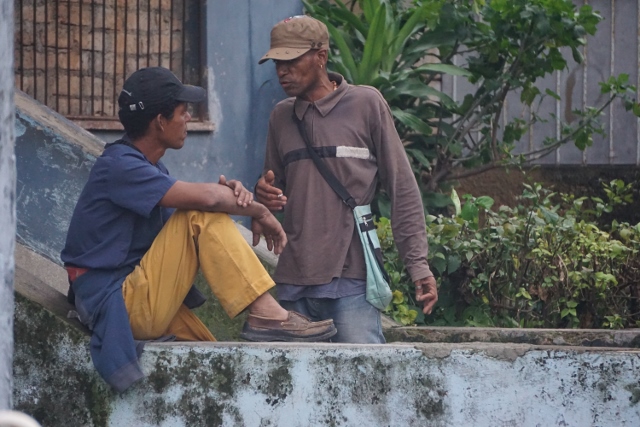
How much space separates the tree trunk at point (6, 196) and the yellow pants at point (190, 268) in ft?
3.13

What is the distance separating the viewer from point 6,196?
265 centimetres

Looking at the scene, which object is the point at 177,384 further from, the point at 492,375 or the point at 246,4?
the point at 246,4

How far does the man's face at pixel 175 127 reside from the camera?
3832 mm

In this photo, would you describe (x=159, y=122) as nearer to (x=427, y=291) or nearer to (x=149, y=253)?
(x=149, y=253)

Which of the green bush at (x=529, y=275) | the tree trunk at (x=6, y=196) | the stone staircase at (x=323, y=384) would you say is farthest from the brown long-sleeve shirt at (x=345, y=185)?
the tree trunk at (x=6, y=196)

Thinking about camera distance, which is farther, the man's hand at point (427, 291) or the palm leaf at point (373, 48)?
the palm leaf at point (373, 48)

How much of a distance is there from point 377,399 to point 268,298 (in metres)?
0.53

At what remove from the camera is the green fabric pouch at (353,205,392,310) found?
402 cm

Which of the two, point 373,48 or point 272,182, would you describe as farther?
point 373,48

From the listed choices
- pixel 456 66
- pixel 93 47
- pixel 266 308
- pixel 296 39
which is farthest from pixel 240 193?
pixel 456 66

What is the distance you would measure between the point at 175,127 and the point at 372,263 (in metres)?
0.92

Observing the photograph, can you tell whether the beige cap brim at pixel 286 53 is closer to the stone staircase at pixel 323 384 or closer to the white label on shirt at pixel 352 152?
the white label on shirt at pixel 352 152

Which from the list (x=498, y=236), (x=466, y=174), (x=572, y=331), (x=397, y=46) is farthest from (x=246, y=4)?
(x=572, y=331)

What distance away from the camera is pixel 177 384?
140 inches
